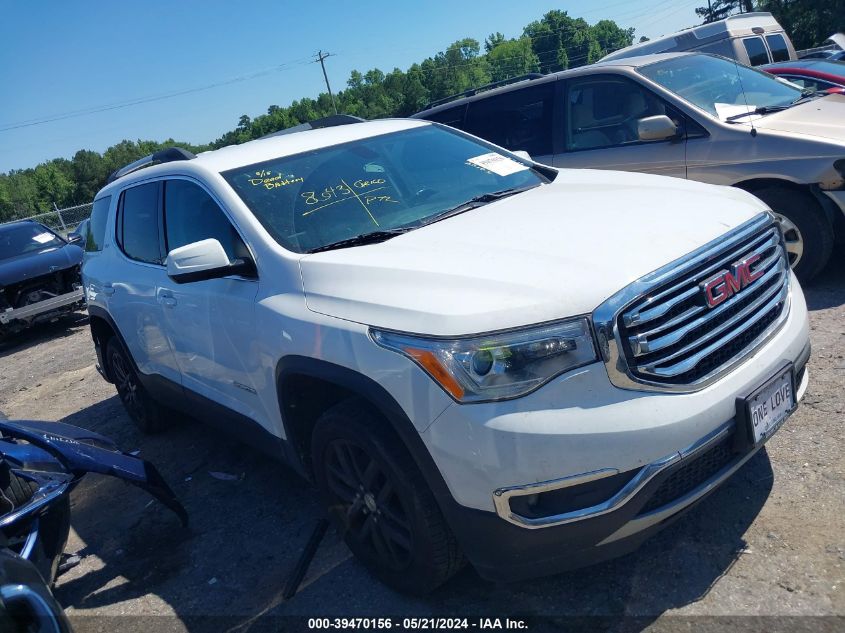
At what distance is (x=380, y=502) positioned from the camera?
2.82m

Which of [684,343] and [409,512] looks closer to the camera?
[684,343]

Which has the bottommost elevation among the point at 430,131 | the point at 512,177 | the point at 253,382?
the point at 253,382

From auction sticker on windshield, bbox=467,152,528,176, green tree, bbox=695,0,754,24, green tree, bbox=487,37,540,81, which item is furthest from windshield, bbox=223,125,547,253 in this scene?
green tree, bbox=487,37,540,81

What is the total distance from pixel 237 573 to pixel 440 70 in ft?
376

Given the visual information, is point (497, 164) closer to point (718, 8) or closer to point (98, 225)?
point (98, 225)

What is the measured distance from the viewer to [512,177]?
3914mm

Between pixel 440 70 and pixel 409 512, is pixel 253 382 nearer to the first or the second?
pixel 409 512

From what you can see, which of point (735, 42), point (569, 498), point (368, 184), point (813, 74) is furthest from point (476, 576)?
point (735, 42)

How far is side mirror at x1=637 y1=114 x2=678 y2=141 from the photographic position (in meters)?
5.46

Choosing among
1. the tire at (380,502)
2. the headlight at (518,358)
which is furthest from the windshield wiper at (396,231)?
the headlight at (518,358)

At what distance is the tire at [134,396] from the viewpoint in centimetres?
533

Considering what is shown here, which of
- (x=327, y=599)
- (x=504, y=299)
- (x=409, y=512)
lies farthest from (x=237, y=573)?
(x=504, y=299)

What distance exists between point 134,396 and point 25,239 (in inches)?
298

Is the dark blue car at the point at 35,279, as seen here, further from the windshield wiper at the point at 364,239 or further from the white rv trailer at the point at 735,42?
the windshield wiper at the point at 364,239
